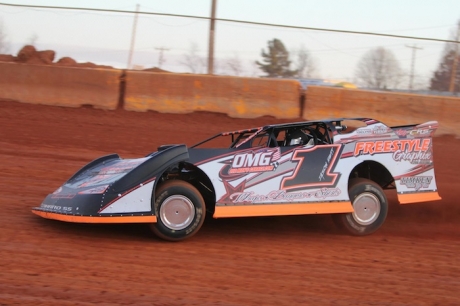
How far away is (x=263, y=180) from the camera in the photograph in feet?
21.5

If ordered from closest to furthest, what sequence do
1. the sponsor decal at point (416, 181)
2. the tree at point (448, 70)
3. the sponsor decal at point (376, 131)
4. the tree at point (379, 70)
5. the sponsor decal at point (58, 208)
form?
1. the sponsor decal at point (58, 208)
2. the sponsor decal at point (376, 131)
3. the sponsor decal at point (416, 181)
4. the tree at point (379, 70)
5. the tree at point (448, 70)

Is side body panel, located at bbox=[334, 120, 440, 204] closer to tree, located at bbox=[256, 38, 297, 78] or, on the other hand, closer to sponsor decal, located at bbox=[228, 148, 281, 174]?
sponsor decal, located at bbox=[228, 148, 281, 174]

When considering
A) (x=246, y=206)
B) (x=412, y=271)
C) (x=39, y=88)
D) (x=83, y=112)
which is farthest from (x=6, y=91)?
(x=412, y=271)

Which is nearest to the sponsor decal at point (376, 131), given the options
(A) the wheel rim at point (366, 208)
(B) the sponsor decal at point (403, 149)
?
(B) the sponsor decal at point (403, 149)

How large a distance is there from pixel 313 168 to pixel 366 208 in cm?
93

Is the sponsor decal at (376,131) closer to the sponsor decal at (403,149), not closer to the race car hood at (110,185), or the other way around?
the sponsor decal at (403,149)

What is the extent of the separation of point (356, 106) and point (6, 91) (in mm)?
7970

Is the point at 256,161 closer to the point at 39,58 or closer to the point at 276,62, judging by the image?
the point at 276,62

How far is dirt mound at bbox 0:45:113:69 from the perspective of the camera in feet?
45.2

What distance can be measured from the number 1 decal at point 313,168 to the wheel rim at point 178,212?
44.2 inches

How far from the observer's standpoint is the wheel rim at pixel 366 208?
7051mm

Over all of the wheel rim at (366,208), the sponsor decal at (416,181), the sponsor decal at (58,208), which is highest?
the sponsor decal at (416,181)

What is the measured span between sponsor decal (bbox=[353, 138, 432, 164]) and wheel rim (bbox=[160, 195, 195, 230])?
215 cm

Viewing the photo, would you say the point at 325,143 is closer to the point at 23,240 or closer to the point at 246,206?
the point at 246,206
